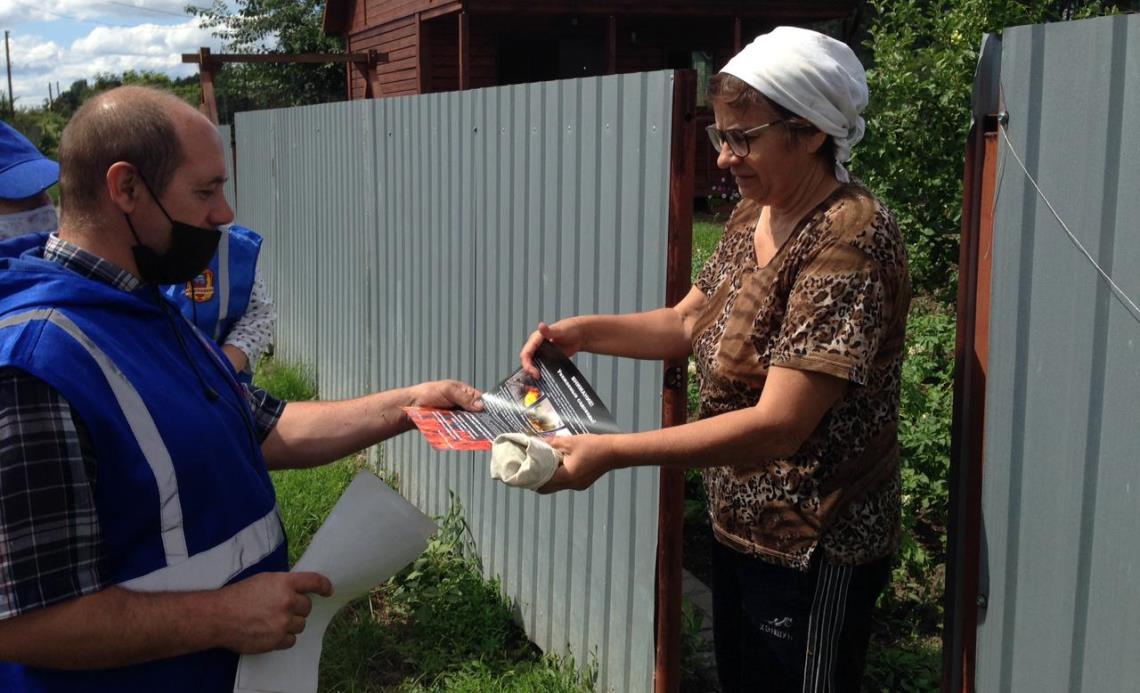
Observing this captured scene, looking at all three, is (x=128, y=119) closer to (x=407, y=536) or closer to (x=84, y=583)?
(x=84, y=583)

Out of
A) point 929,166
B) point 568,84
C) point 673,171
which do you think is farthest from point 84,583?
point 929,166

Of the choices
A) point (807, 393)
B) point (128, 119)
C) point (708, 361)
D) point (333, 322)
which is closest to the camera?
point (128, 119)

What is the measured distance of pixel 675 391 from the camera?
11.2 feet

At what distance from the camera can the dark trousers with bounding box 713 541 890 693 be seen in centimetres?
245

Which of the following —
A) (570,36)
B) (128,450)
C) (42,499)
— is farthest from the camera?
(570,36)

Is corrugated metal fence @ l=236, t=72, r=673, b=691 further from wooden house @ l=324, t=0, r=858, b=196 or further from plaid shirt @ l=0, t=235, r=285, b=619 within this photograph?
wooden house @ l=324, t=0, r=858, b=196

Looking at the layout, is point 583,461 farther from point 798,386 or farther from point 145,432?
point 145,432

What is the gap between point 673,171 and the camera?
3.34 metres

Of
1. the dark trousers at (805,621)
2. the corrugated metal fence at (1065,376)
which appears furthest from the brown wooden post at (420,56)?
the corrugated metal fence at (1065,376)

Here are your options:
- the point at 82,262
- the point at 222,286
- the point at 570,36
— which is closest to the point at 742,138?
the point at 82,262

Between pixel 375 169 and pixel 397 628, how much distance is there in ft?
9.74

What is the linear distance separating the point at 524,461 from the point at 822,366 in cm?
62

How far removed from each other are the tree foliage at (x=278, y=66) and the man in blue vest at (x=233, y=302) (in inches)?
1077

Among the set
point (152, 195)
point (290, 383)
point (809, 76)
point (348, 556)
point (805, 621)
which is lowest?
point (290, 383)
